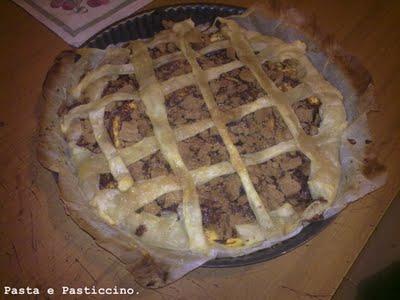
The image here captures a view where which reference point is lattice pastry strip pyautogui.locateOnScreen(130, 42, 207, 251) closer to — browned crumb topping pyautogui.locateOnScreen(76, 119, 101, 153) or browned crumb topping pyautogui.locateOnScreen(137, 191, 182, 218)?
browned crumb topping pyautogui.locateOnScreen(137, 191, 182, 218)

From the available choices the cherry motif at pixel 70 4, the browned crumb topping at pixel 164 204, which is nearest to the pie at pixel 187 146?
the browned crumb topping at pixel 164 204

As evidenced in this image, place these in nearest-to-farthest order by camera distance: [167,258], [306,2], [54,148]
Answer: [167,258]
[54,148]
[306,2]

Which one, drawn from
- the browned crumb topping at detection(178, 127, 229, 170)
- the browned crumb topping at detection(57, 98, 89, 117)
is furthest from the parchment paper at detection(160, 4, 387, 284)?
the browned crumb topping at detection(57, 98, 89, 117)

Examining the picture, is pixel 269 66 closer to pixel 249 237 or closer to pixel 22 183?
pixel 249 237

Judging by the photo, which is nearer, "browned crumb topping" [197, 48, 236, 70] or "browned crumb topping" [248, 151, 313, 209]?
"browned crumb topping" [248, 151, 313, 209]

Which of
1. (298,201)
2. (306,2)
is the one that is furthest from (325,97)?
(306,2)

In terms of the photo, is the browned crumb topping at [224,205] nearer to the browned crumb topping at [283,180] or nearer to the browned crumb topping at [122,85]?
the browned crumb topping at [283,180]
